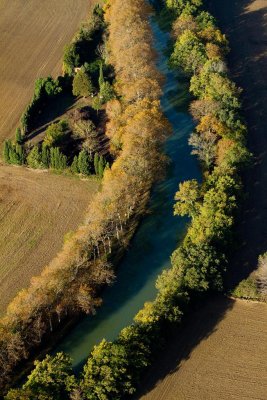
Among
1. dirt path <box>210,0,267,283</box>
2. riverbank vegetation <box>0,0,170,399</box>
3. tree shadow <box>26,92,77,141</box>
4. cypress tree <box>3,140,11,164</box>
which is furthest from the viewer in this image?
tree shadow <box>26,92,77,141</box>

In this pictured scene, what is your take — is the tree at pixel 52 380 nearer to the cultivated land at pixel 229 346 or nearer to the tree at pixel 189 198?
the cultivated land at pixel 229 346

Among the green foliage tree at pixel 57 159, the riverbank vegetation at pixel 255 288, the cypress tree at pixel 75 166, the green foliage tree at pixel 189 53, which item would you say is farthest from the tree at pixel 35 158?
the riverbank vegetation at pixel 255 288

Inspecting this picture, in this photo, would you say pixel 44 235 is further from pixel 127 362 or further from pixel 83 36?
pixel 83 36

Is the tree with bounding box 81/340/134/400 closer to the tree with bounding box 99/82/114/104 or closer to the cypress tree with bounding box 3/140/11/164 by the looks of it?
the cypress tree with bounding box 3/140/11/164

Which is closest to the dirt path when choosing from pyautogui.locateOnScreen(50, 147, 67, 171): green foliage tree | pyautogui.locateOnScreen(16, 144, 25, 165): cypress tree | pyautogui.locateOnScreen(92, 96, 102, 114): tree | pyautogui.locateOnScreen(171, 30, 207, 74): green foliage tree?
pyautogui.locateOnScreen(171, 30, 207, 74): green foliage tree

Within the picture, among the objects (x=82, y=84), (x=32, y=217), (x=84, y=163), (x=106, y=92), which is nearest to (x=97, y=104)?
(x=106, y=92)

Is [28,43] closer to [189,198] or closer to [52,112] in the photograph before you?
[52,112]
